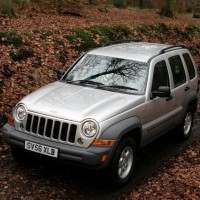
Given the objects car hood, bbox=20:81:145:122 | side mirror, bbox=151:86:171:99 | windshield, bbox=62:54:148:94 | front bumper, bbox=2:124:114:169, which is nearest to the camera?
front bumper, bbox=2:124:114:169

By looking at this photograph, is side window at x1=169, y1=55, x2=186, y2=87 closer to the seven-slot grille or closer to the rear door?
the rear door

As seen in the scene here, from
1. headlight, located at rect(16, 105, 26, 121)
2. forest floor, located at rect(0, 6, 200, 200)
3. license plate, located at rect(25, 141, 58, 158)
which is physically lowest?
forest floor, located at rect(0, 6, 200, 200)

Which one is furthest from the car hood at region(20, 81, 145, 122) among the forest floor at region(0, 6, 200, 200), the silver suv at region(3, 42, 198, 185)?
the forest floor at region(0, 6, 200, 200)

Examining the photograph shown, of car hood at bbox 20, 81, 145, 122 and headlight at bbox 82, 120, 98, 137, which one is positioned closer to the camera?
headlight at bbox 82, 120, 98, 137

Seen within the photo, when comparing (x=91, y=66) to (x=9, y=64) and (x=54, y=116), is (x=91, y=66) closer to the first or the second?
(x=54, y=116)

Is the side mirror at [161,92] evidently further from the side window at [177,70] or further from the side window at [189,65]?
the side window at [189,65]

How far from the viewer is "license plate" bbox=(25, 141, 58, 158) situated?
5.48 m

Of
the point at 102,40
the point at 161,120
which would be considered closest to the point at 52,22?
the point at 102,40

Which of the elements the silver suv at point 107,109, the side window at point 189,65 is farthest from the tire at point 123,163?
the side window at point 189,65

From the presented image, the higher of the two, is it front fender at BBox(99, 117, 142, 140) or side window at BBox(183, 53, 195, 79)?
side window at BBox(183, 53, 195, 79)

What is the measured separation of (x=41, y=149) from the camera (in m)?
5.57

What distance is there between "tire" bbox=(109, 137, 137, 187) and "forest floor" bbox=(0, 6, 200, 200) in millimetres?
175

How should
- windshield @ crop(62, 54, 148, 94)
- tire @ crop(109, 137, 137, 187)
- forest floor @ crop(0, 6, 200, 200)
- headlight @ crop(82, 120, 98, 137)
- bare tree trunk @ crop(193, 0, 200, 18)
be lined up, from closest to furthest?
headlight @ crop(82, 120, 98, 137)
tire @ crop(109, 137, 137, 187)
forest floor @ crop(0, 6, 200, 200)
windshield @ crop(62, 54, 148, 94)
bare tree trunk @ crop(193, 0, 200, 18)

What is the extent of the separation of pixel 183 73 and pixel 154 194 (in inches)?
121
